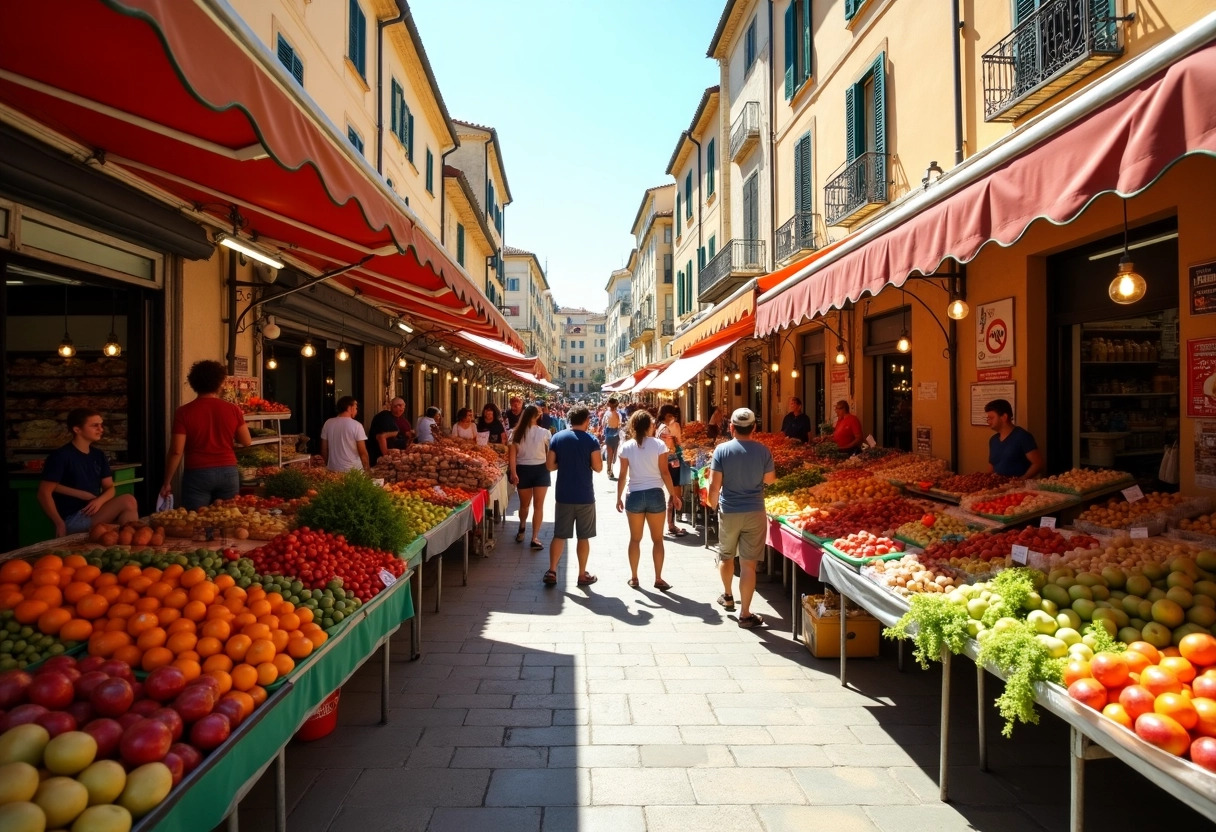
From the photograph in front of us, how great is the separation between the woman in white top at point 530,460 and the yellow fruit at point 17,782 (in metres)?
6.98

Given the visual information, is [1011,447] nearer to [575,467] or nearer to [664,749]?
[575,467]

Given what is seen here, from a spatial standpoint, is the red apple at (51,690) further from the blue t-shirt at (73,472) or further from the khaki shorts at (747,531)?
the khaki shorts at (747,531)

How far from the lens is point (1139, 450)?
7.05m

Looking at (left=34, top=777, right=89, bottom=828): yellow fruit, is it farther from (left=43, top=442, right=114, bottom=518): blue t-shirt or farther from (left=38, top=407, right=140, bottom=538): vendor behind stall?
(left=43, top=442, right=114, bottom=518): blue t-shirt

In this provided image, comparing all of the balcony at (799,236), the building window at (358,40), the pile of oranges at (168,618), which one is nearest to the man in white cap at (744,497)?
the pile of oranges at (168,618)

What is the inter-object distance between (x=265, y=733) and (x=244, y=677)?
25cm

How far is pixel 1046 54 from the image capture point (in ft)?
22.3

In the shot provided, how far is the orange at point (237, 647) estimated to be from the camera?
2787mm

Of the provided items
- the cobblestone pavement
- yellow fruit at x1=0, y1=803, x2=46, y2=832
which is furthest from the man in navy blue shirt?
yellow fruit at x1=0, y1=803, x2=46, y2=832

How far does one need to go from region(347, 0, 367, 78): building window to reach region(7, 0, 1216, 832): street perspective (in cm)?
224

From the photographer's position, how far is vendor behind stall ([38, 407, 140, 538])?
16.1 ft

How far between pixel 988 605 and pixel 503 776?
2704 mm

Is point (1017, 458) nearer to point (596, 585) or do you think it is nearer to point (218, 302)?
point (596, 585)

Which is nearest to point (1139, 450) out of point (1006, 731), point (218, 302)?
point (1006, 731)
